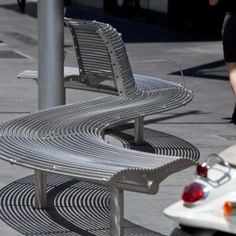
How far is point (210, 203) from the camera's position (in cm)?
462

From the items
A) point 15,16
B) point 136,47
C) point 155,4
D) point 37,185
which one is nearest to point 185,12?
point 155,4

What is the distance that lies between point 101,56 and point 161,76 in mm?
4649

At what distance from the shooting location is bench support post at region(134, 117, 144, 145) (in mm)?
9636

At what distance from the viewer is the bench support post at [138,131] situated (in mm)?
9636

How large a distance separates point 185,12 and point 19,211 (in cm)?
1342

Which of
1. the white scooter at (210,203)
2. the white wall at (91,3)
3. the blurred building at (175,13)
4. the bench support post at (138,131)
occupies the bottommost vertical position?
the white wall at (91,3)

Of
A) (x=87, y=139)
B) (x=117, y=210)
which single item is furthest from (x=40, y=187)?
(x=117, y=210)

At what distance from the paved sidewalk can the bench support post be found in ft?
1.76

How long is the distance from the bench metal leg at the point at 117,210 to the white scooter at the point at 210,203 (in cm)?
146

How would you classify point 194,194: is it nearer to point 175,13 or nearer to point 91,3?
point 175,13

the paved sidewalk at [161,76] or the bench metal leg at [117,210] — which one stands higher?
the bench metal leg at [117,210]

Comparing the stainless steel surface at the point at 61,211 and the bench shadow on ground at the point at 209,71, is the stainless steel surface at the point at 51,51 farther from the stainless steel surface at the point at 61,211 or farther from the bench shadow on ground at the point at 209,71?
the bench shadow on ground at the point at 209,71

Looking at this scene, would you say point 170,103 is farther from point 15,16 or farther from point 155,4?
point 15,16

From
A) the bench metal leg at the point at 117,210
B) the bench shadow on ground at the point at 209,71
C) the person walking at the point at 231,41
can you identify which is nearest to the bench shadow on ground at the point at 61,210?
the bench metal leg at the point at 117,210
